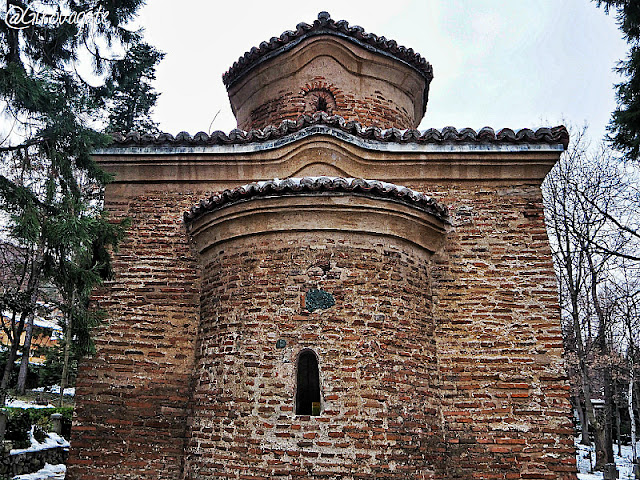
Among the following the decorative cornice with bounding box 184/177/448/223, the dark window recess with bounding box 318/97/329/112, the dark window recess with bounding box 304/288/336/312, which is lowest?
the dark window recess with bounding box 304/288/336/312

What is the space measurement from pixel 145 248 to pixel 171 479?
2.81 meters

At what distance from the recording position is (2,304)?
5.69m

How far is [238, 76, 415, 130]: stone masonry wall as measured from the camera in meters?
8.27

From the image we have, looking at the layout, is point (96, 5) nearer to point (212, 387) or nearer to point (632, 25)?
point (212, 387)

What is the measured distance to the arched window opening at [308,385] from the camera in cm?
511

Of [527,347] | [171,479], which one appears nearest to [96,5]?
[171,479]

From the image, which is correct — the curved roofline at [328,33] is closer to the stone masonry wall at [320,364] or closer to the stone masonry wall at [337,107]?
the stone masonry wall at [337,107]

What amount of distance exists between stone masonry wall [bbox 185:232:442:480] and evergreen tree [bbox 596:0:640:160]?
175 inches

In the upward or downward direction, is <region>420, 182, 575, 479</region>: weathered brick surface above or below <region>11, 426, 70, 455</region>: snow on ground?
above

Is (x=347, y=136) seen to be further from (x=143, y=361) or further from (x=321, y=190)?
(x=143, y=361)

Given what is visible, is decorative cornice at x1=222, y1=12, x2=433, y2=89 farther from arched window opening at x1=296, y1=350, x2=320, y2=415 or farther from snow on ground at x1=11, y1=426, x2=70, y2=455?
snow on ground at x1=11, y1=426, x2=70, y2=455

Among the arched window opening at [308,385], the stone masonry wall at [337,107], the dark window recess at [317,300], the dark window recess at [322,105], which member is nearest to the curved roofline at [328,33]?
the stone masonry wall at [337,107]

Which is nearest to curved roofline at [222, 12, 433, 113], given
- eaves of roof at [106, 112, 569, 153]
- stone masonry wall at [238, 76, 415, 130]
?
stone masonry wall at [238, 76, 415, 130]

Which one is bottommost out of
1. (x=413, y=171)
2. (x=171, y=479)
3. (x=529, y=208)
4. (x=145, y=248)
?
(x=171, y=479)
